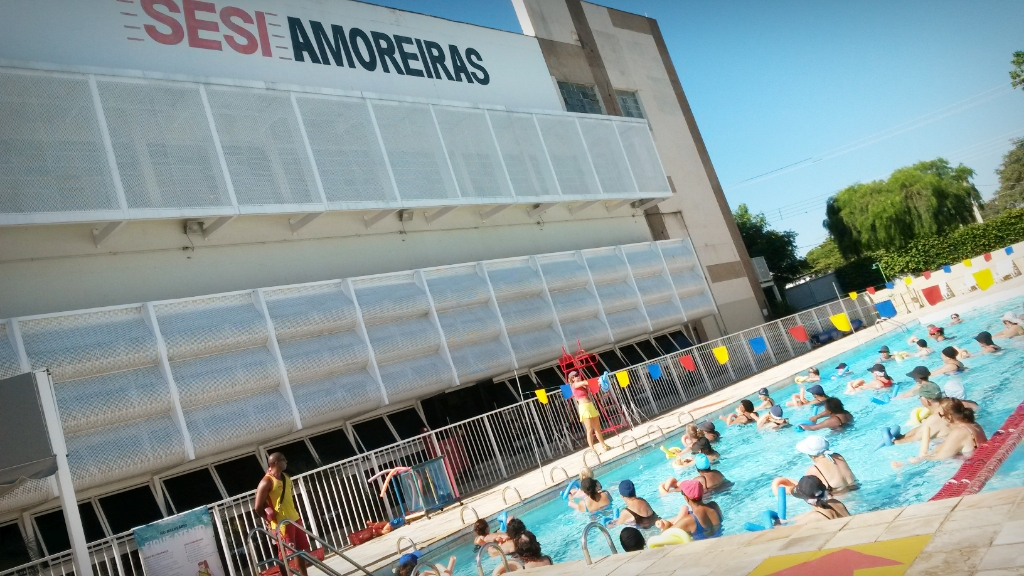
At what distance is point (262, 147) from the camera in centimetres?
1564

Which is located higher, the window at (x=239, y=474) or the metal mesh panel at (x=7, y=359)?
the metal mesh panel at (x=7, y=359)

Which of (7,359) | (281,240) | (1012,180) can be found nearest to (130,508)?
(7,359)

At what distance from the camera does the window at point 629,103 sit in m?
29.6

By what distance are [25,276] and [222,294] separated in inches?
127

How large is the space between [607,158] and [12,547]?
18.2m

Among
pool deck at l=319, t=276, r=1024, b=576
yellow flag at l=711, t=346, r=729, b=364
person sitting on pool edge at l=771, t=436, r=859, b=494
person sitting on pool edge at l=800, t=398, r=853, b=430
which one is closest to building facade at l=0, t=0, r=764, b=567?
yellow flag at l=711, t=346, r=729, b=364

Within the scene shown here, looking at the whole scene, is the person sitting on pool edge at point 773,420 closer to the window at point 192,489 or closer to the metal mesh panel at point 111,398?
the window at point 192,489

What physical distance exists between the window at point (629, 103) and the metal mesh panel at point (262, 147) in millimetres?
16257

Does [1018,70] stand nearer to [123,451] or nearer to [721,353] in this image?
[721,353]

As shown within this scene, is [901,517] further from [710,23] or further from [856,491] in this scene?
[710,23]

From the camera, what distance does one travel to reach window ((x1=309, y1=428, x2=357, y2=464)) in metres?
16.2

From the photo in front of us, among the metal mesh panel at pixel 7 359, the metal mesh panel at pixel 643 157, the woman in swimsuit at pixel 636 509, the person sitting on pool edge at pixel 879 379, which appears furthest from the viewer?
the metal mesh panel at pixel 643 157

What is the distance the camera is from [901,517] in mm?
5129

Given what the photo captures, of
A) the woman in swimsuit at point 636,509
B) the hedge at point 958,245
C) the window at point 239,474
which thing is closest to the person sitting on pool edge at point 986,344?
the woman in swimsuit at point 636,509
